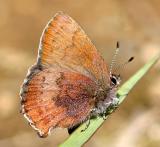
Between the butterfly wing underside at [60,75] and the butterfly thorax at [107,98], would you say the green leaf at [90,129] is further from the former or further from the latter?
the butterfly wing underside at [60,75]

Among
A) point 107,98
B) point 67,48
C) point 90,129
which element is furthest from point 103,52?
point 90,129

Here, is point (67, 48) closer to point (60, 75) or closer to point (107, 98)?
point (60, 75)

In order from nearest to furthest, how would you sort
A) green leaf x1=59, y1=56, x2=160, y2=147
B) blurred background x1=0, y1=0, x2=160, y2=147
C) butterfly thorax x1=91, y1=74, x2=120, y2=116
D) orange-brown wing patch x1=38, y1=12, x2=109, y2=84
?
1. green leaf x1=59, y1=56, x2=160, y2=147
2. orange-brown wing patch x1=38, y1=12, x2=109, y2=84
3. butterfly thorax x1=91, y1=74, x2=120, y2=116
4. blurred background x1=0, y1=0, x2=160, y2=147

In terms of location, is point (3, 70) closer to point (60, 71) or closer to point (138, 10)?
point (138, 10)

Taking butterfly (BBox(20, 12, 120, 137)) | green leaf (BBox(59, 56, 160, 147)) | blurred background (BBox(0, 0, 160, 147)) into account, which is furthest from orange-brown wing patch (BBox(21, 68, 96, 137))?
blurred background (BBox(0, 0, 160, 147))

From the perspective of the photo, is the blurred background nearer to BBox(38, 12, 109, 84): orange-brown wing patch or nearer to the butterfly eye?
the butterfly eye

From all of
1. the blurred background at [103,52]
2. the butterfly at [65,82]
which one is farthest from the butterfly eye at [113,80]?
the blurred background at [103,52]

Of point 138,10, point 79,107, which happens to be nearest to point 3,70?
point 138,10
